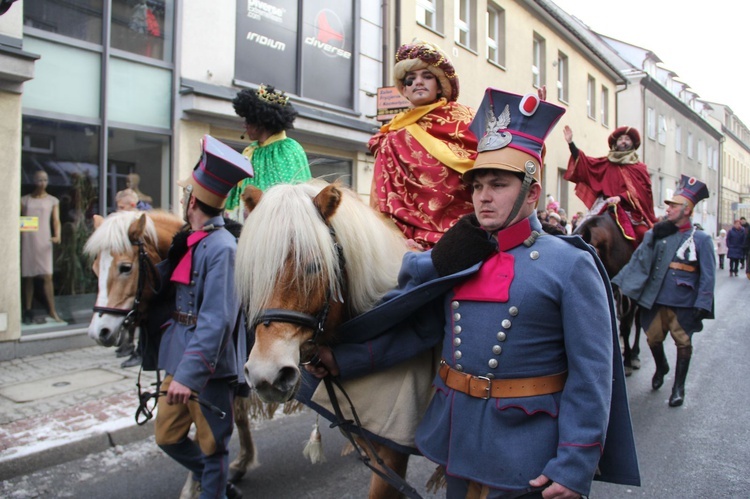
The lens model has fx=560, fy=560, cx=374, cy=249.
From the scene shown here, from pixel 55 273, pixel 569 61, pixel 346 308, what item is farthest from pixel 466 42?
pixel 346 308

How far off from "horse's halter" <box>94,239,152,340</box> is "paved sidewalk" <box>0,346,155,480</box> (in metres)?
1.82

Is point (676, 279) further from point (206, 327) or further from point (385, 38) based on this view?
point (385, 38)

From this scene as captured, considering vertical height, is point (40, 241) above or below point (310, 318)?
above

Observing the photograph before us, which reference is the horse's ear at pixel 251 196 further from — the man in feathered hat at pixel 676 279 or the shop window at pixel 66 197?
the shop window at pixel 66 197

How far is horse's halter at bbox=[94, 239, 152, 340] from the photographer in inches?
120

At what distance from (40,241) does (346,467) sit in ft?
17.4

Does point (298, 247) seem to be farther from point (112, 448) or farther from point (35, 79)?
point (35, 79)

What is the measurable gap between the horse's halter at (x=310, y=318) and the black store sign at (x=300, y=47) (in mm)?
8116

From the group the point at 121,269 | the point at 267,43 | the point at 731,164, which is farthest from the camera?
the point at 731,164

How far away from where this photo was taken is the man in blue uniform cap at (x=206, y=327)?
284 centimetres

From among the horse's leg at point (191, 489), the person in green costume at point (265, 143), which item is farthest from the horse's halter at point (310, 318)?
the person in green costume at point (265, 143)

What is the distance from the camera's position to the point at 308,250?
6.23 ft

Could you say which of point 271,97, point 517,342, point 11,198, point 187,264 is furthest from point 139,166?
point 517,342

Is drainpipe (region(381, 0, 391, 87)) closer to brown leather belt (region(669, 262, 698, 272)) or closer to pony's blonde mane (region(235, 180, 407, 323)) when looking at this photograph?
brown leather belt (region(669, 262, 698, 272))
